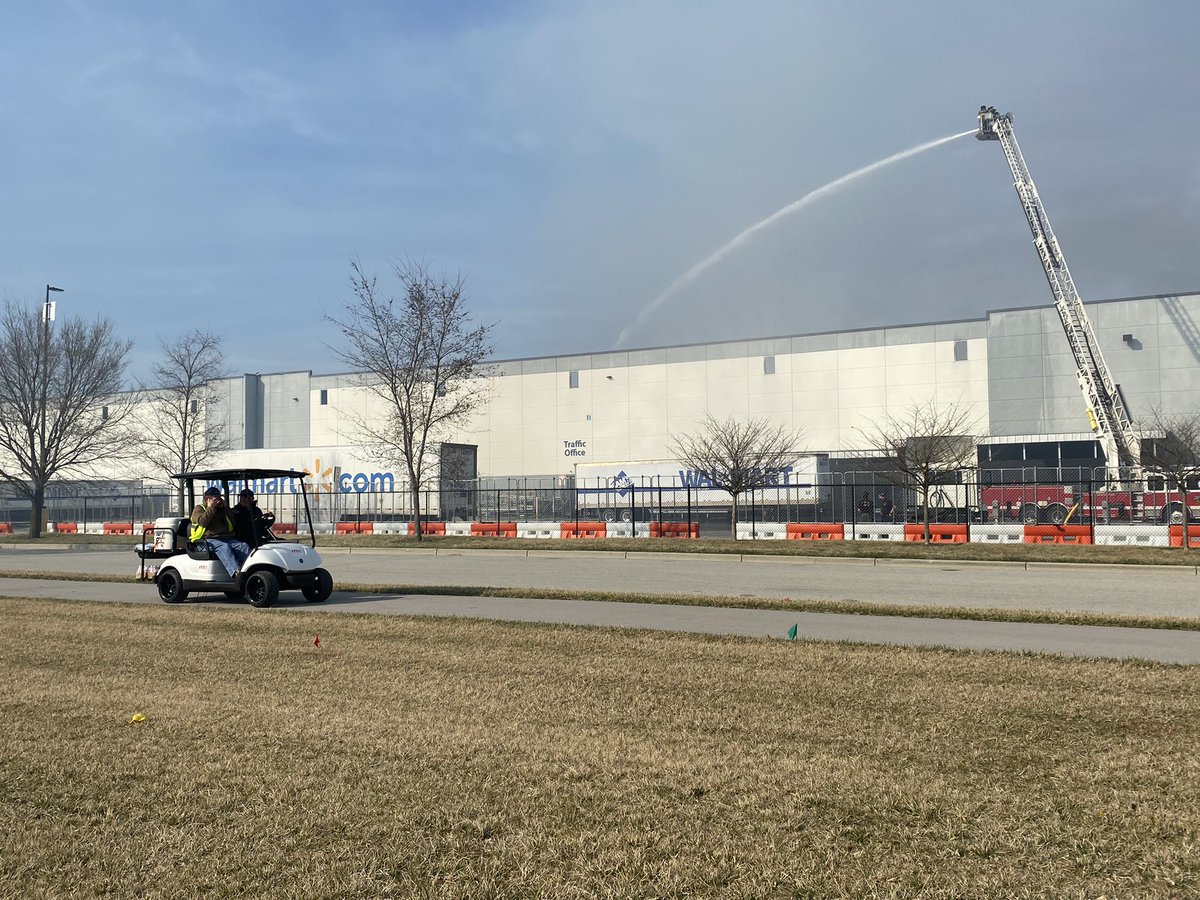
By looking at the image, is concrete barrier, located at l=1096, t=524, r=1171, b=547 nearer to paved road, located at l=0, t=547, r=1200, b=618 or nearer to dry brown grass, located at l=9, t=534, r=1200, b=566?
dry brown grass, located at l=9, t=534, r=1200, b=566

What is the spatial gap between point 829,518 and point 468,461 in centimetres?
1764

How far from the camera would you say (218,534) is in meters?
16.2

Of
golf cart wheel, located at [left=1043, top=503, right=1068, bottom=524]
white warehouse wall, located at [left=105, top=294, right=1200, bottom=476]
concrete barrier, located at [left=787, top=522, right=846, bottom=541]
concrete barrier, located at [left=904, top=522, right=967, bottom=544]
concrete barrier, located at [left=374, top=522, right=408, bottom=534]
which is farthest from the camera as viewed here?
white warehouse wall, located at [left=105, top=294, right=1200, bottom=476]

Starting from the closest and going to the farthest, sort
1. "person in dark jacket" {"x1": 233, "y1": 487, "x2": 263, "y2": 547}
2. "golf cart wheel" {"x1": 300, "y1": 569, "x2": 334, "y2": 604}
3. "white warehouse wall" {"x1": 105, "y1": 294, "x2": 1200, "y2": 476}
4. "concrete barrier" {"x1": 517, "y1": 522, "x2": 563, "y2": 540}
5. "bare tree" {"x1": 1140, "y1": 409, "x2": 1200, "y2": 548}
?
"golf cart wheel" {"x1": 300, "y1": 569, "x2": 334, "y2": 604}, "person in dark jacket" {"x1": 233, "y1": 487, "x2": 263, "y2": 547}, "bare tree" {"x1": 1140, "y1": 409, "x2": 1200, "y2": 548}, "concrete barrier" {"x1": 517, "y1": 522, "x2": 563, "y2": 540}, "white warehouse wall" {"x1": 105, "y1": 294, "x2": 1200, "y2": 476}

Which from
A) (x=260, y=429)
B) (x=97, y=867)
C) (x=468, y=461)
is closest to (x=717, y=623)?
(x=97, y=867)

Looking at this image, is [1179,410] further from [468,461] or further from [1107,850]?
[1107,850]

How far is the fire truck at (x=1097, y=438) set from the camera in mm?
38575

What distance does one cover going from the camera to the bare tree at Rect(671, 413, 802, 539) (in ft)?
133

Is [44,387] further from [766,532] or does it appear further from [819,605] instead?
[819,605]

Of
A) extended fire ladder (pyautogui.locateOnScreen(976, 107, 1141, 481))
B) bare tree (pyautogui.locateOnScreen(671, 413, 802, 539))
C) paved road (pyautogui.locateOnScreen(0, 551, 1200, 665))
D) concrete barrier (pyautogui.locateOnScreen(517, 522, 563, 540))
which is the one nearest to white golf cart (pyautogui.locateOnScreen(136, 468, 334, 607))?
paved road (pyautogui.locateOnScreen(0, 551, 1200, 665))

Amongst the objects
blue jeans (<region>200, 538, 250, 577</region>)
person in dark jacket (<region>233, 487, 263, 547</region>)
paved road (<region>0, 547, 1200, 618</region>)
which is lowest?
paved road (<region>0, 547, 1200, 618</region>)

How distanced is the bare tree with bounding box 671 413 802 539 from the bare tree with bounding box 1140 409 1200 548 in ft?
43.5

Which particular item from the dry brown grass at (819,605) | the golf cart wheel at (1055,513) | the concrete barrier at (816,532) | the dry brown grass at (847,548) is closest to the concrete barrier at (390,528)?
the dry brown grass at (847,548)

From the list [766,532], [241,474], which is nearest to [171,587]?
[241,474]
